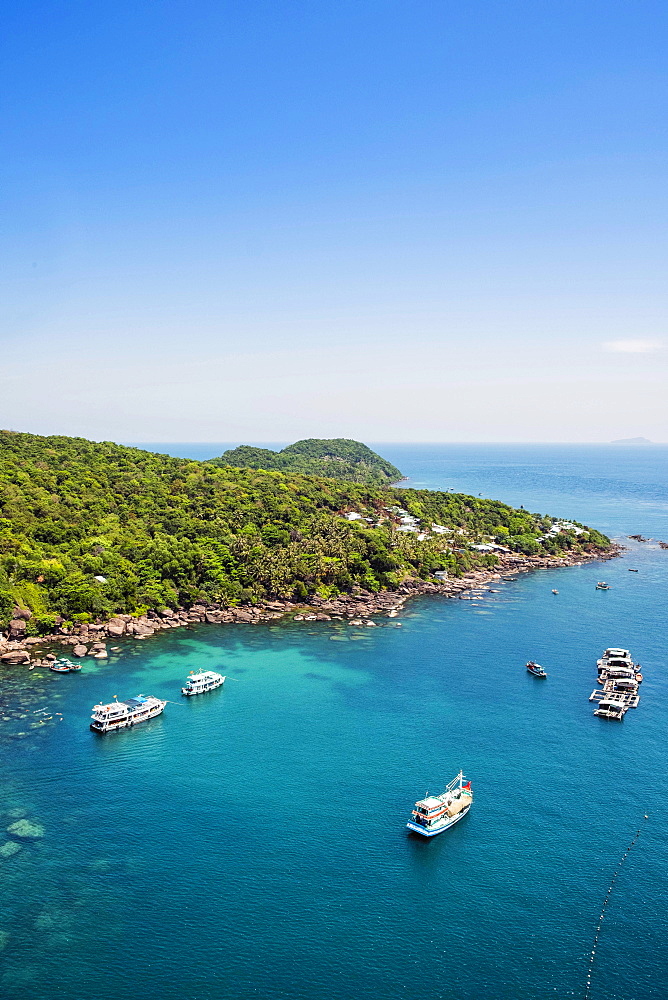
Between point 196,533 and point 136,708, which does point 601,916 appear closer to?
point 136,708

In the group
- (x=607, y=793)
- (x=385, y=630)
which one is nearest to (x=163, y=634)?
(x=385, y=630)

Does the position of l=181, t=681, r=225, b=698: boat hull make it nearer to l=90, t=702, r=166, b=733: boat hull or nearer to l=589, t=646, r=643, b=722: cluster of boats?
l=90, t=702, r=166, b=733: boat hull

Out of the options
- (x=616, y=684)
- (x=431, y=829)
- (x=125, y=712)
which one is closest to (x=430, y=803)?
(x=431, y=829)

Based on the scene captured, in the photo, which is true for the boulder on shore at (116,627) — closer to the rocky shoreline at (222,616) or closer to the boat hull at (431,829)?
the rocky shoreline at (222,616)

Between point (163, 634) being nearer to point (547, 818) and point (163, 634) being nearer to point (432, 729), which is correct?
point (432, 729)

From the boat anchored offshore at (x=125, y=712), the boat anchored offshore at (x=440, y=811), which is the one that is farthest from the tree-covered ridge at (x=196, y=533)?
the boat anchored offshore at (x=440, y=811)

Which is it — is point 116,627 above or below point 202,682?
above

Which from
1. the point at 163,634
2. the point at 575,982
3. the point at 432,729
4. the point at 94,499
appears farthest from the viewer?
the point at 94,499
